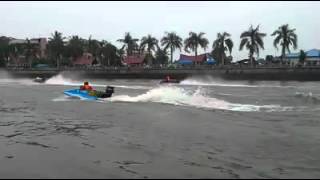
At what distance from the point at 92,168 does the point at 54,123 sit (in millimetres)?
11490

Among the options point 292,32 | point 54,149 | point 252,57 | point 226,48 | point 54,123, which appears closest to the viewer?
point 54,149

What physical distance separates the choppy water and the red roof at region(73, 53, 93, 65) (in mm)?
128679

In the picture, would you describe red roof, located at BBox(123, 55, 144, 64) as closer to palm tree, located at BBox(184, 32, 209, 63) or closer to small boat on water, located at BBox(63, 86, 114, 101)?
palm tree, located at BBox(184, 32, 209, 63)

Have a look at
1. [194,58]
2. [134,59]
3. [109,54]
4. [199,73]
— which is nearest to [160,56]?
[134,59]

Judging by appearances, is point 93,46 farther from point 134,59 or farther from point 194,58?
point 194,58

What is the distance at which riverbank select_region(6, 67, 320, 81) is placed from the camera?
8832 centimetres

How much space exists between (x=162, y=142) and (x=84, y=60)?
147 meters

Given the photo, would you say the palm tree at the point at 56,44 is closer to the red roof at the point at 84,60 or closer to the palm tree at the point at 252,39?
the red roof at the point at 84,60

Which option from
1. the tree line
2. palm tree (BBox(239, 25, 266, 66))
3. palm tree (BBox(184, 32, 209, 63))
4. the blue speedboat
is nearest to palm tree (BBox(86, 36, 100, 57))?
the tree line

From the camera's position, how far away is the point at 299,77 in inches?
3447

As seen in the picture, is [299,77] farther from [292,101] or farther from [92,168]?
[92,168]

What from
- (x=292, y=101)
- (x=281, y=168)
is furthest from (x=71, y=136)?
(x=292, y=101)

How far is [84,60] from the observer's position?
16412 cm

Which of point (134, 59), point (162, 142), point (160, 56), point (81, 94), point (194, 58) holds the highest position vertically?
point (160, 56)
